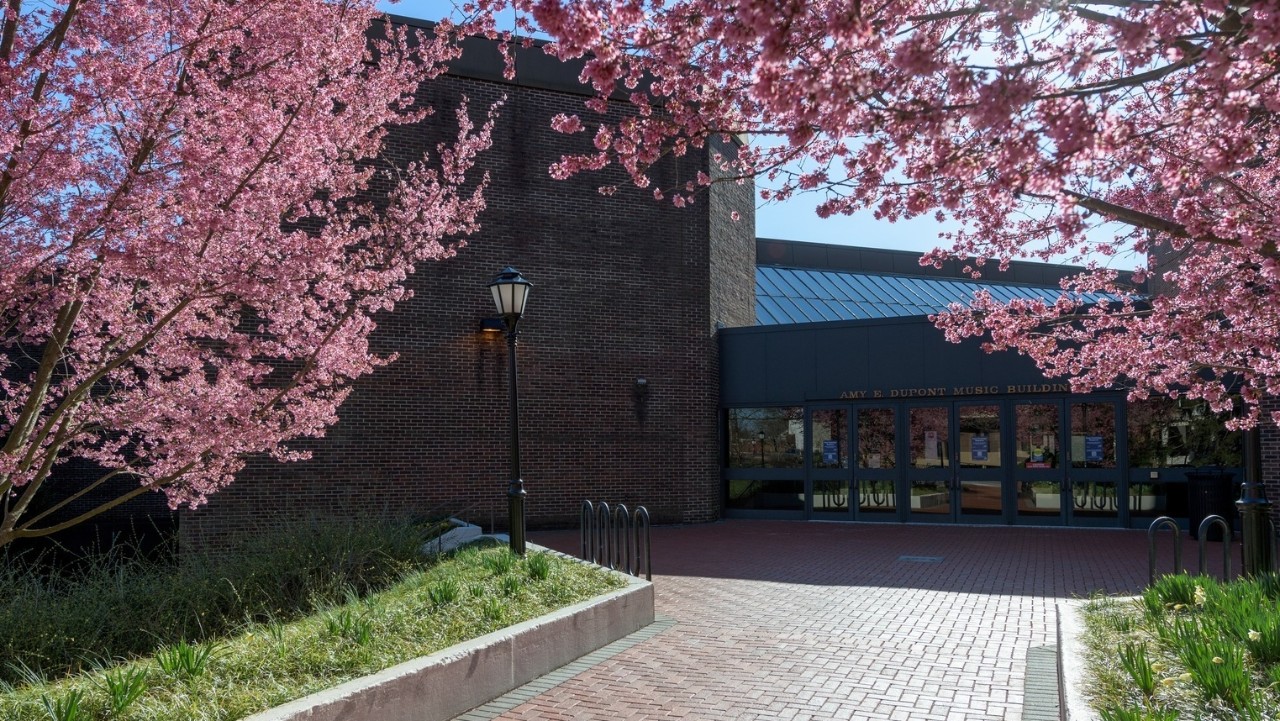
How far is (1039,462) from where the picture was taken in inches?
674

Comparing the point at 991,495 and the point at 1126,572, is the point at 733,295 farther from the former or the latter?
the point at 1126,572

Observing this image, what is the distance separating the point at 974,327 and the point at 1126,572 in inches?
204

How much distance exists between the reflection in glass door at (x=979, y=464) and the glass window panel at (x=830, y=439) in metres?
2.08

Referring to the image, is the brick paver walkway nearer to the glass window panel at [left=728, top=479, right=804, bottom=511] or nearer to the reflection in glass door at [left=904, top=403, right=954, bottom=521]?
the reflection in glass door at [left=904, top=403, right=954, bottom=521]

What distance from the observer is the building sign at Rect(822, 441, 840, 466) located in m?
18.8

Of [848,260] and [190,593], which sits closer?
[190,593]

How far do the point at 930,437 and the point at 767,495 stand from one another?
11.1 feet

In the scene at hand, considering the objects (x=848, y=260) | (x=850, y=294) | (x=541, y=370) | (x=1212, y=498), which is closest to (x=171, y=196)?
(x=541, y=370)

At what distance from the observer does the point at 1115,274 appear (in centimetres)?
796

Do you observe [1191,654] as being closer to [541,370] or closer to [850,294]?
[541,370]

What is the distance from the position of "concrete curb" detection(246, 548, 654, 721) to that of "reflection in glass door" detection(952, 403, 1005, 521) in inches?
429

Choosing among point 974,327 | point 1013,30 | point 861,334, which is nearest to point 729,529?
point 861,334

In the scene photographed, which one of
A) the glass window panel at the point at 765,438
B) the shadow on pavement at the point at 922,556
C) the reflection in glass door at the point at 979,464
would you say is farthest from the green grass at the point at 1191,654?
the glass window panel at the point at 765,438

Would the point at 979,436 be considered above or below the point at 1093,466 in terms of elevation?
above
